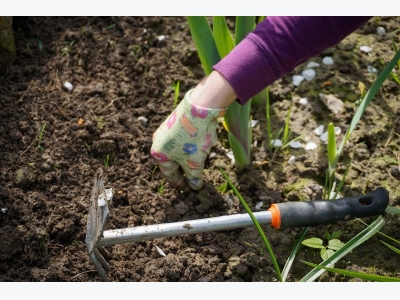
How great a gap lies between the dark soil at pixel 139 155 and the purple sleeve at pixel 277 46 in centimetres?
41

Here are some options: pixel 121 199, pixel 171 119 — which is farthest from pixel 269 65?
pixel 121 199

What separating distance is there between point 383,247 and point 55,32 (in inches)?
57.0

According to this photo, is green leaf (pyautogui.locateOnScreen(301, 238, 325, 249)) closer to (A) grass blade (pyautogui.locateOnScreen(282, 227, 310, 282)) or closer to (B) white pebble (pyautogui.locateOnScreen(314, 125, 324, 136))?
(A) grass blade (pyautogui.locateOnScreen(282, 227, 310, 282))

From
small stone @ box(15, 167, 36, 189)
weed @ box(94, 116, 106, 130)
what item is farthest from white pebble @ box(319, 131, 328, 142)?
small stone @ box(15, 167, 36, 189)

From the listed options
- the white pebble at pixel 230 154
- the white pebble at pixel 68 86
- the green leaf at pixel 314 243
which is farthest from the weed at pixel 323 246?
the white pebble at pixel 68 86

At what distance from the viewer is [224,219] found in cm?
148

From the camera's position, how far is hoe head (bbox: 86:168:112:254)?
1397mm

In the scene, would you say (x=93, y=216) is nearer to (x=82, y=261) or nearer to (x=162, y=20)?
(x=82, y=261)

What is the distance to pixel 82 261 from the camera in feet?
5.11

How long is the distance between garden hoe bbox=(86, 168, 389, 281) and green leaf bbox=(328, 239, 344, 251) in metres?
0.06

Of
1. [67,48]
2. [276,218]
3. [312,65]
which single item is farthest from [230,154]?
[67,48]

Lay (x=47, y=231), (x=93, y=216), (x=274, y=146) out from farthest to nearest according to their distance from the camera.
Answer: (x=274, y=146) → (x=47, y=231) → (x=93, y=216)

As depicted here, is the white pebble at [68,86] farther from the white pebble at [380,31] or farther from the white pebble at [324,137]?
the white pebble at [380,31]

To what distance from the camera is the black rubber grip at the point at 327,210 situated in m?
1.52
